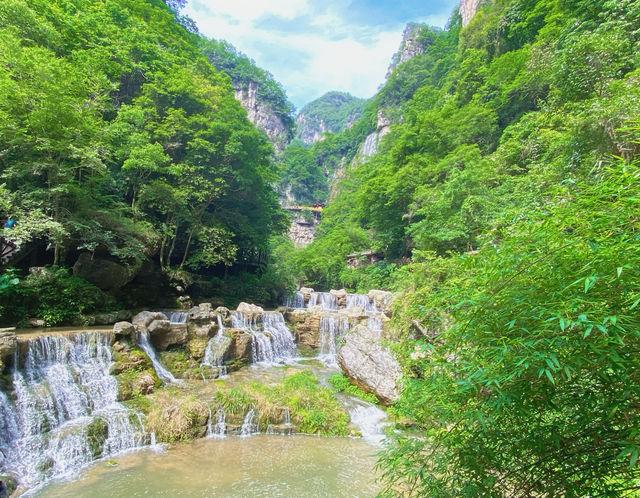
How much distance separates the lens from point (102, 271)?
415 inches

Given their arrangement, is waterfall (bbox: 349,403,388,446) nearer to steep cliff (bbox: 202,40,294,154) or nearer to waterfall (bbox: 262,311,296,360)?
waterfall (bbox: 262,311,296,360)

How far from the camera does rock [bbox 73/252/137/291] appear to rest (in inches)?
404

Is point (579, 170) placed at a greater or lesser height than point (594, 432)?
greater

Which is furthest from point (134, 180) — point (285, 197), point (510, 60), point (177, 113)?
point (285, 197)

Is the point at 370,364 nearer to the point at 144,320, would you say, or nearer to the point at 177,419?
the point at 177,419

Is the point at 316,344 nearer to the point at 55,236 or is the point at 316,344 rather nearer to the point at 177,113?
the point at 55,236

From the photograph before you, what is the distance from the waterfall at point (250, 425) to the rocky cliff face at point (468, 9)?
135ft

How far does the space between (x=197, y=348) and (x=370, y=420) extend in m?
5.68

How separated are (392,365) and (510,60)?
63.1 ft

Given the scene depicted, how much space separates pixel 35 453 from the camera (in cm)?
503

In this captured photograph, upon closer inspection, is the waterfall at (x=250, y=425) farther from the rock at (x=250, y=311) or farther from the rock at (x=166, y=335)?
the rock at (x=250, y=311)

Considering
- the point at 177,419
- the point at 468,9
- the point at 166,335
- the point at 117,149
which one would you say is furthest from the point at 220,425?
the point at 468,9

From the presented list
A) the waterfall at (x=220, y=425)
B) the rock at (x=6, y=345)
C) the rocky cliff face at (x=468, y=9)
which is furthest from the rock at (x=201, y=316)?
the rocky cliff face at (x=468, y=9)

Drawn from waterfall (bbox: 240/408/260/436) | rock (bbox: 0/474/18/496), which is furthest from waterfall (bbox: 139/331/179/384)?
rock (bbox: 0/474/18/496)
